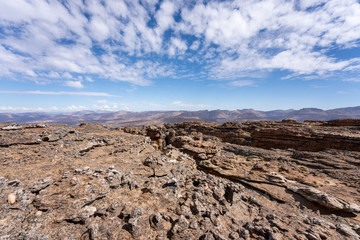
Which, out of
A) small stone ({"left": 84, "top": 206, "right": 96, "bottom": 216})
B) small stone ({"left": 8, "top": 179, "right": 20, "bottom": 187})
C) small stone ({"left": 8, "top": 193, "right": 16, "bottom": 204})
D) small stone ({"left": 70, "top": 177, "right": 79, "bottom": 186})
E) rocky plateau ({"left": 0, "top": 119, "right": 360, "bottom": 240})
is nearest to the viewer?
rocky plateau ({"left": 0, "top": 119, "right": 360, "bottom": 240})

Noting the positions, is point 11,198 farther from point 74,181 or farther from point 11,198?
point 74,181

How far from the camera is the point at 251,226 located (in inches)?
258

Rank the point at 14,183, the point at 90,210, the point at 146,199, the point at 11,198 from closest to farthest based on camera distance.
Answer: the point at 11,198
the point at 90,210
the point at 14,183
the point at 146,199

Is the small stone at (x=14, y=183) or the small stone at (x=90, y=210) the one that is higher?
the small stone at (x=14, y=183)

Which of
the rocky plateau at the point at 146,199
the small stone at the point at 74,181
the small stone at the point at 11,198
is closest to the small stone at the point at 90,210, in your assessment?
the rocky plateau at the point at 146,199

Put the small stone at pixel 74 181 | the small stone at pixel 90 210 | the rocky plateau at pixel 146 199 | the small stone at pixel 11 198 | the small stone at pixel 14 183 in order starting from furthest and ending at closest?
the small stone at pixel 74 181 → the small stone at pixel 14 183 → the small stone at pixel 90 210 → the small stone at pixel 11 198 → the rocky plateau at pixel 146 199

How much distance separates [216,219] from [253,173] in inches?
354

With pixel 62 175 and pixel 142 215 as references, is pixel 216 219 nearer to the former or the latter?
pixel 142 215

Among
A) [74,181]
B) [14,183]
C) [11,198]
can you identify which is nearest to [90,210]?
[74,181]

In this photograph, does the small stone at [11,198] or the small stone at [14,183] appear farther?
the small stone at [14,183]

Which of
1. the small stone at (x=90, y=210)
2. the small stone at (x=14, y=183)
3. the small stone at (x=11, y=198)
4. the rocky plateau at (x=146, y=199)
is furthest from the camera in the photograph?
the small stone at (x=14, y=183)

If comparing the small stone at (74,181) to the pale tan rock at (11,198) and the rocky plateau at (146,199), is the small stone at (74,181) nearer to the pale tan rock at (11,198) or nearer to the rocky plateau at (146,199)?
the rocky plateau at (146,199)

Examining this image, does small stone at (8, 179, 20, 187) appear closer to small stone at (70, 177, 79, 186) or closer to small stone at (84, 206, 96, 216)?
small stone at (70, 177, 79, 186)

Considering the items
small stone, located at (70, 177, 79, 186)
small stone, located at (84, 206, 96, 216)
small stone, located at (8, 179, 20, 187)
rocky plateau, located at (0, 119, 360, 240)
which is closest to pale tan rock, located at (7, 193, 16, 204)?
rocky plateau, located at (0, 119, 360, 240)
